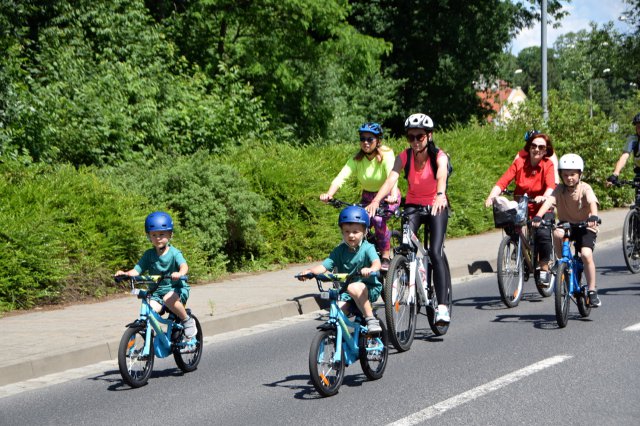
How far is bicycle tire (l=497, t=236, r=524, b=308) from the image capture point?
10.7m

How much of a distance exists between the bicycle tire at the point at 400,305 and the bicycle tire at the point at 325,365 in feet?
4.01

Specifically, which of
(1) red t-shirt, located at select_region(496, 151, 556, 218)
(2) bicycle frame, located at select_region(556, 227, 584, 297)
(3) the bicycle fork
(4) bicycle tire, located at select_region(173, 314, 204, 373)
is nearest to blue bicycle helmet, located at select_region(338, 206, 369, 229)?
(3) the bicycle fork

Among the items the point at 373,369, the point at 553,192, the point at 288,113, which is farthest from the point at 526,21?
the point at 373,369

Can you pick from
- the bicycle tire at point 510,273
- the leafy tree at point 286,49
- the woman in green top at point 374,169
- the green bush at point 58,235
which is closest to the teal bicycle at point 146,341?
the woman in green top at point 374,169

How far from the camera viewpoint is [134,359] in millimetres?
7281

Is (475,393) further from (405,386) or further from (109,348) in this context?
(109,348)

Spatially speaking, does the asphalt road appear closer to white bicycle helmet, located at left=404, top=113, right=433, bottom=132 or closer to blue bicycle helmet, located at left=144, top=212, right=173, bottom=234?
blue bicycle helmet, located at left=144, top=212, right=173, bottom=234

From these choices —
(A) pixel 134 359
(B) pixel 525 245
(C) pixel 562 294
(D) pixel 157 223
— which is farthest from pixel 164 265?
(B) pixel 525 245

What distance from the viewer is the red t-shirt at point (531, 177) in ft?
36.2

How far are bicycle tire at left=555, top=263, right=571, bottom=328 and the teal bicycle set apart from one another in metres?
3.29

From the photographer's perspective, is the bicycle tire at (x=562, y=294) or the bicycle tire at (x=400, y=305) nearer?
the bicycle tire at (x=400, y=305)

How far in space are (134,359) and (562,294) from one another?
156 inches

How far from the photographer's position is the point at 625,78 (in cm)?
5500

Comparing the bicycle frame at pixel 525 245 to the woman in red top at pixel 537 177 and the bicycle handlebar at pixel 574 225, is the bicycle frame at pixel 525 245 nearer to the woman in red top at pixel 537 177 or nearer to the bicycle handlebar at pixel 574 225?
the woman in red top at pixel 537 177
